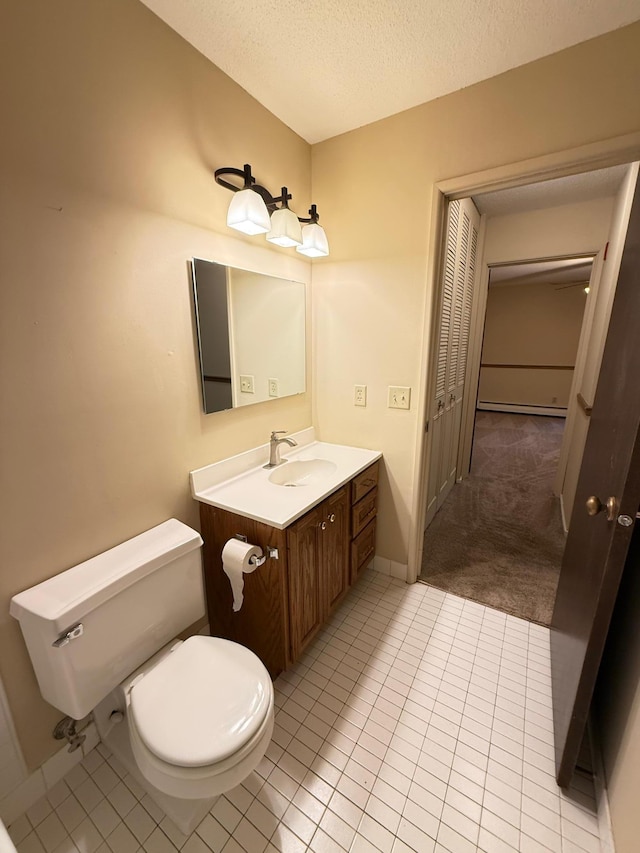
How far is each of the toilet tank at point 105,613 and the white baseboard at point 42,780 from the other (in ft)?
0.95

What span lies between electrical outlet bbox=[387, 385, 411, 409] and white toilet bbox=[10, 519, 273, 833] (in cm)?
119

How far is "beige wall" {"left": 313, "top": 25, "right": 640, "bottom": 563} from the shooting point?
1.25 m

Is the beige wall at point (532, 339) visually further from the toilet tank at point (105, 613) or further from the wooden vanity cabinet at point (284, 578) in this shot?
the toilet tank at point (105, 613)

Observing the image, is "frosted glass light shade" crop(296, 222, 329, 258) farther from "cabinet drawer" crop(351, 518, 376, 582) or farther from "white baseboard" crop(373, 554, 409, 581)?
"white baseboard" crop(373, 554, 409, 581)

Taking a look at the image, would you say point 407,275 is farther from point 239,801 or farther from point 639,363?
point 239,801

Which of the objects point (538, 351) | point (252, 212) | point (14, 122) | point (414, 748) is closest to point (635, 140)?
point (252, 212)

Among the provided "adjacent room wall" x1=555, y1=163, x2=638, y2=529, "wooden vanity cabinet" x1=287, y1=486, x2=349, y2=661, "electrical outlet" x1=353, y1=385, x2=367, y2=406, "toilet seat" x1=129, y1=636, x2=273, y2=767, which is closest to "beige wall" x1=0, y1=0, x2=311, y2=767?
"toilet seat" x1=129, y1=636, x2=273, y2=767

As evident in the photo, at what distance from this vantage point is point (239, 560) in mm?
1259

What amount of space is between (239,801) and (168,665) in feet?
1.59

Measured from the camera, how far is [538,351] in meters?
6.35

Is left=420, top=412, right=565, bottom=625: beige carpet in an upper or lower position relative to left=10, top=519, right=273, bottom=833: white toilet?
lower

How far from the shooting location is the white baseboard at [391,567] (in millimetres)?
2082

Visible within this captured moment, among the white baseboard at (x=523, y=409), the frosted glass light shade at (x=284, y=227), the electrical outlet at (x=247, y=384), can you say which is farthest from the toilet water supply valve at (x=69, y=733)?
the white baseboard at (x=523, y=409)

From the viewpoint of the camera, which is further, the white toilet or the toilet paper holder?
the toilet paper holder
